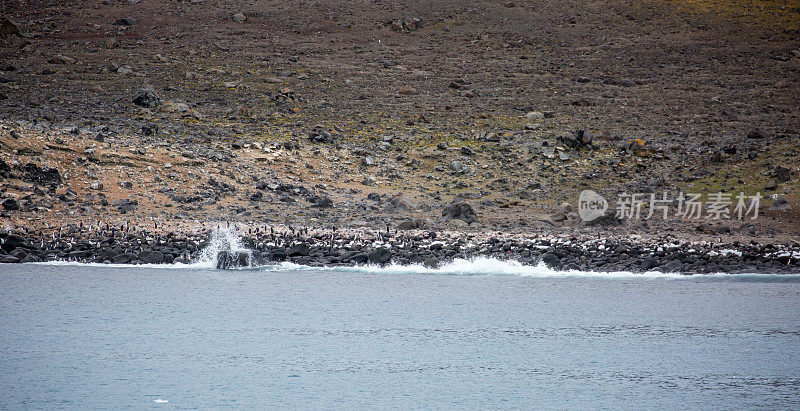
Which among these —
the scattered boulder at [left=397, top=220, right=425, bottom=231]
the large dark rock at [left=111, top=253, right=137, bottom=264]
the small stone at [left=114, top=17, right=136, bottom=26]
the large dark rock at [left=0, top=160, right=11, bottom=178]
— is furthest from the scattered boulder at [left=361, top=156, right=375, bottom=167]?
the small stone at [left=114, top=17, right=136, bottom=26]

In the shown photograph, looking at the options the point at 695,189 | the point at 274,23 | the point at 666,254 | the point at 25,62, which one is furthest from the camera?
the point at 274,23

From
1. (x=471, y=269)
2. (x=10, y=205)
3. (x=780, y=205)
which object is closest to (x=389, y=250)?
(x=471, y=269)

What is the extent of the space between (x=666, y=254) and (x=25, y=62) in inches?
1212

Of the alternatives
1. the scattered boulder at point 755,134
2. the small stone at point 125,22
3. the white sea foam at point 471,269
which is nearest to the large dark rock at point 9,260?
the white sea foam at point 471,269

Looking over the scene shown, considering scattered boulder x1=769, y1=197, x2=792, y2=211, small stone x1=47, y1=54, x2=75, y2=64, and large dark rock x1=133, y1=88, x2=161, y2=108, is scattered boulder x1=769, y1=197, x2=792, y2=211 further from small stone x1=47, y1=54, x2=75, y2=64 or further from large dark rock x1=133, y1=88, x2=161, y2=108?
small stone x1=47, y1=54, x2=75, y2=64

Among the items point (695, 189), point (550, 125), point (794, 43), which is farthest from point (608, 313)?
point (794, 43)

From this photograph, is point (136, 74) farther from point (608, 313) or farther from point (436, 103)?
point (608, 313)

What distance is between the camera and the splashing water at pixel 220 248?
18.0 metres

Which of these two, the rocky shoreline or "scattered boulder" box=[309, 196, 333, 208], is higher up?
"scattered boulder" box=[309, 196, 333, 208]

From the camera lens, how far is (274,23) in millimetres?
44781

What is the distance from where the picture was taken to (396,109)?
33094 mm

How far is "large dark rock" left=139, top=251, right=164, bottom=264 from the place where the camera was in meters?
17.8

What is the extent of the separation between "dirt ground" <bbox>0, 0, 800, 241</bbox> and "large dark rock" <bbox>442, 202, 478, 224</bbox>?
519 mm

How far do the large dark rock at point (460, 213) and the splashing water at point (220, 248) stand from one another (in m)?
6.21
